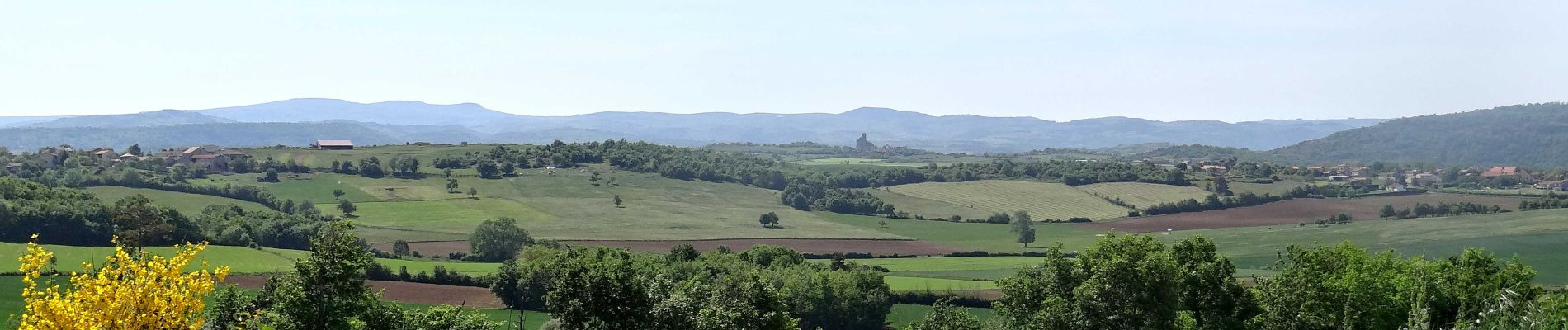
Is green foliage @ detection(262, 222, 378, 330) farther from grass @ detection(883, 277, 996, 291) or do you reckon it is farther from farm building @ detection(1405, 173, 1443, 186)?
farm building @ detection(1405, 173, 1443, 186)

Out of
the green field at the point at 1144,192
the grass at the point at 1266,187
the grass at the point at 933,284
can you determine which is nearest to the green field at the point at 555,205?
the grass at the point at 933,284

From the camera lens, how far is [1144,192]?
14262 centimetres

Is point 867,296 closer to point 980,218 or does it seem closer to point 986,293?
point 986,293

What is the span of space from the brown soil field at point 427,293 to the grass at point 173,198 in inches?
1976

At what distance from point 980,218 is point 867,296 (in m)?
68.3

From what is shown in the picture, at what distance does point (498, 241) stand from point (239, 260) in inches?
790

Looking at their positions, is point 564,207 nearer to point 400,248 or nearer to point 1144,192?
point 400,248

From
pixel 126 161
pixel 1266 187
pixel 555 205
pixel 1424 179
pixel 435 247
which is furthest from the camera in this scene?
pixel 1424 179

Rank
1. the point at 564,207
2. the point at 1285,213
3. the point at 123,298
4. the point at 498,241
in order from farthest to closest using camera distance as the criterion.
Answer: the point at 564,207 < the point at 1285,213 < the point at 498,241 < the point at 123,298

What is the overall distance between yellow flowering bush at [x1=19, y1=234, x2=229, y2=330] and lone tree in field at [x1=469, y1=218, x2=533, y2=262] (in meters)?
68.0

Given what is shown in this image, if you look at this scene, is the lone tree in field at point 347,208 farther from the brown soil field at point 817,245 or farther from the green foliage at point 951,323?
the green foliage at point 951,323

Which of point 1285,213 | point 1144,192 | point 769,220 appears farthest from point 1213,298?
point 1144,192

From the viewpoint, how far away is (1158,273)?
1250 inches

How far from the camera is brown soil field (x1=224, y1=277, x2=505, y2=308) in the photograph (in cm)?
5969
